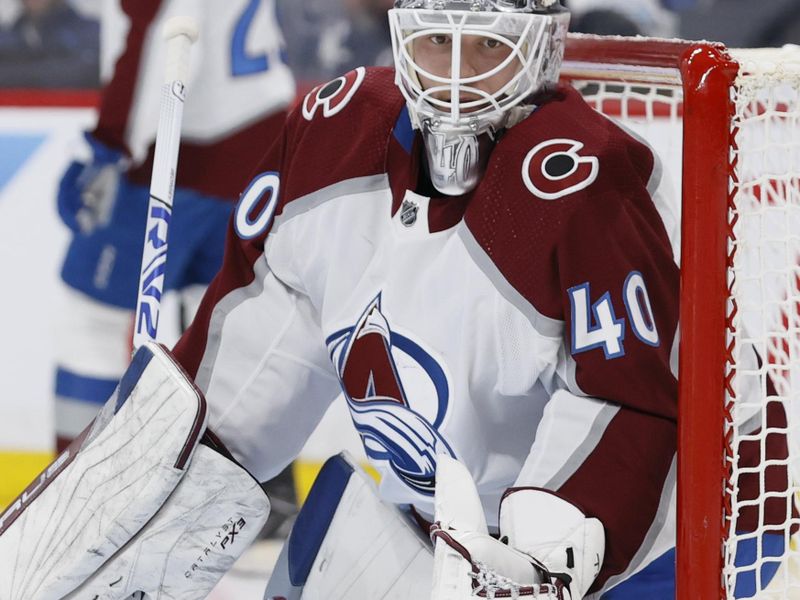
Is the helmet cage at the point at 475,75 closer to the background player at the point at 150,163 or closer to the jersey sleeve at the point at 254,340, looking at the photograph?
the jersey sleeve at the point at 254,340

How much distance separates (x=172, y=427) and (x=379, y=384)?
0.23m

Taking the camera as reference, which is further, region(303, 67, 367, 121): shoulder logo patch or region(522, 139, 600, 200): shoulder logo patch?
region(303, 67, 367, 121): shoulder logo patch

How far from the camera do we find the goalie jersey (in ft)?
4.54

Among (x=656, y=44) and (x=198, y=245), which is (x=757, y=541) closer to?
(x=656, y=44)

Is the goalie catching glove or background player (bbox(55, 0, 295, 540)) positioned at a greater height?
background player (bbox(55, 0, 295, 540))

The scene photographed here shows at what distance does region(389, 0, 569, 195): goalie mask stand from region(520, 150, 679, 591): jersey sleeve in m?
0.15

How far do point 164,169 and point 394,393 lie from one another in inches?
16.0

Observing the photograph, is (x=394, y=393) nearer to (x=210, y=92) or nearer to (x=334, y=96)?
(x=334, y=96)

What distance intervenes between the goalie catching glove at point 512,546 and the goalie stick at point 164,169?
0.54m

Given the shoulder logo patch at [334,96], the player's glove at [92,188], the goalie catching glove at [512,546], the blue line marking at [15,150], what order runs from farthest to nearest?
the blue line marking at [15,150] → the player's glove at [92,188] → the shoulder logo patch at [334,96] → the goalie catching glove at [512,546]

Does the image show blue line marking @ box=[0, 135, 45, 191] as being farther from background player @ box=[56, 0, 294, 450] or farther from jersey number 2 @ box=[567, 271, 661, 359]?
jersey number 2 @ box=[567, 271, 661, 359]

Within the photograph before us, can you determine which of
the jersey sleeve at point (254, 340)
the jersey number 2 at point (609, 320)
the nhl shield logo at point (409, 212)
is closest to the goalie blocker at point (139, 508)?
the jersey sleeve at point (254, 340)

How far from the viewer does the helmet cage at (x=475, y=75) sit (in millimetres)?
1467

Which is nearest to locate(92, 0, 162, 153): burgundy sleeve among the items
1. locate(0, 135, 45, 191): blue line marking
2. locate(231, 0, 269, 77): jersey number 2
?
locate(231, 0, 269, 77): jersey number 2
